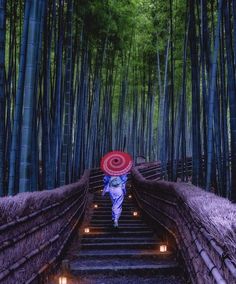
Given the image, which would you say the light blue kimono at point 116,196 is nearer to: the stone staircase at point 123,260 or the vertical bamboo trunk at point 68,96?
the stone staircase at point 123,260

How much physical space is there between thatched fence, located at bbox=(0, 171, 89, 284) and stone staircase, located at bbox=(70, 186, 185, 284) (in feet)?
0.97

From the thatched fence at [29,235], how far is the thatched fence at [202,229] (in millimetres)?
1069

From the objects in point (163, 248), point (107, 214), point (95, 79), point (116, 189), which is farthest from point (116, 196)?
point (95, 79)

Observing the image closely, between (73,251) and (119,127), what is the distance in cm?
1017

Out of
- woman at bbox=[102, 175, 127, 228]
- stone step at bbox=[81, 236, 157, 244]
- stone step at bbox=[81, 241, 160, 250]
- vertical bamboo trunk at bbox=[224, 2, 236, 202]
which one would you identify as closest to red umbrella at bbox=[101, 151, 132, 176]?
woman at bbox=[102, 175, 127, 228]

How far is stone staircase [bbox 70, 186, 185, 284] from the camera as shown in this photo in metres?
3.87

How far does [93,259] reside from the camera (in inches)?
177

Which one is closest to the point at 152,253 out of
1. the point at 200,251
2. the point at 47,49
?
the point at 200,251

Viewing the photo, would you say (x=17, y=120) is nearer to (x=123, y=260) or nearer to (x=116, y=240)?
(x=123, y=260)

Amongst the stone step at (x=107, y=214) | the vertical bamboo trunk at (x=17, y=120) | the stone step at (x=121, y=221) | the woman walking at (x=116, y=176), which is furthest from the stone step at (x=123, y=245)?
the stone step at (x=107, y=214)

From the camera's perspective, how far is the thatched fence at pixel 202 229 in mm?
1969

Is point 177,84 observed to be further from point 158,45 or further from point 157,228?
point 157,228

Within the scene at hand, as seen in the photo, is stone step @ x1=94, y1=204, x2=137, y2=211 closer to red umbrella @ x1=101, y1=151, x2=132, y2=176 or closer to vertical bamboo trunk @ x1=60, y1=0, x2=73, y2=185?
red umbrella @ x1=101, y1=151, x2=132, y2=176

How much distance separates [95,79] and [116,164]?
14.4 feet
